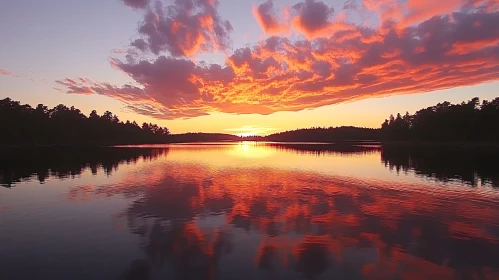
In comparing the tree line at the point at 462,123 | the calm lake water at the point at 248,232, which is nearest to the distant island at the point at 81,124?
the tree line at the point at 462,123

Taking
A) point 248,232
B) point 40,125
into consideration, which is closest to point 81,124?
point 40,125

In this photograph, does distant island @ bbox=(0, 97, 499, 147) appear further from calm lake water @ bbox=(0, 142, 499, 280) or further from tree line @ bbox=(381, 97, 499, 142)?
calm lake water @ bbox=(0, 142, 499, 280)

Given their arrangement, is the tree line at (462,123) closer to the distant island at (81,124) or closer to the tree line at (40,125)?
the distant island at (81,124)

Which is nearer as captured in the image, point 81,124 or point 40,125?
point 40,125

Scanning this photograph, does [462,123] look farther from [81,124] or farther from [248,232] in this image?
[81,124]

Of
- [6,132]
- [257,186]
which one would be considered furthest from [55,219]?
[6,132]

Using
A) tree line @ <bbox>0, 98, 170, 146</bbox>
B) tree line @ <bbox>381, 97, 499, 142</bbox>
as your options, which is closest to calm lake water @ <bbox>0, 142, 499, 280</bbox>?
tree line @ <bbox>0, 98, 170, 146</bbox>

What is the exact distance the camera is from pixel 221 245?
63.7ft

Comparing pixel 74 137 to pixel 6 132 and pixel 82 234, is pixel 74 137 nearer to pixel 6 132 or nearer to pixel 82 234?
pixel 6 132

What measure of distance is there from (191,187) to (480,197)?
3461 cm

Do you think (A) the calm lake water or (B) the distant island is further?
(B) the distant island

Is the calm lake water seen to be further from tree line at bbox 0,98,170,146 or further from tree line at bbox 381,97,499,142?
tree line at bbox 381,97,499,142

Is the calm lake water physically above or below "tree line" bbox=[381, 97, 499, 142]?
below

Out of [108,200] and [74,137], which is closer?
[108,200]
